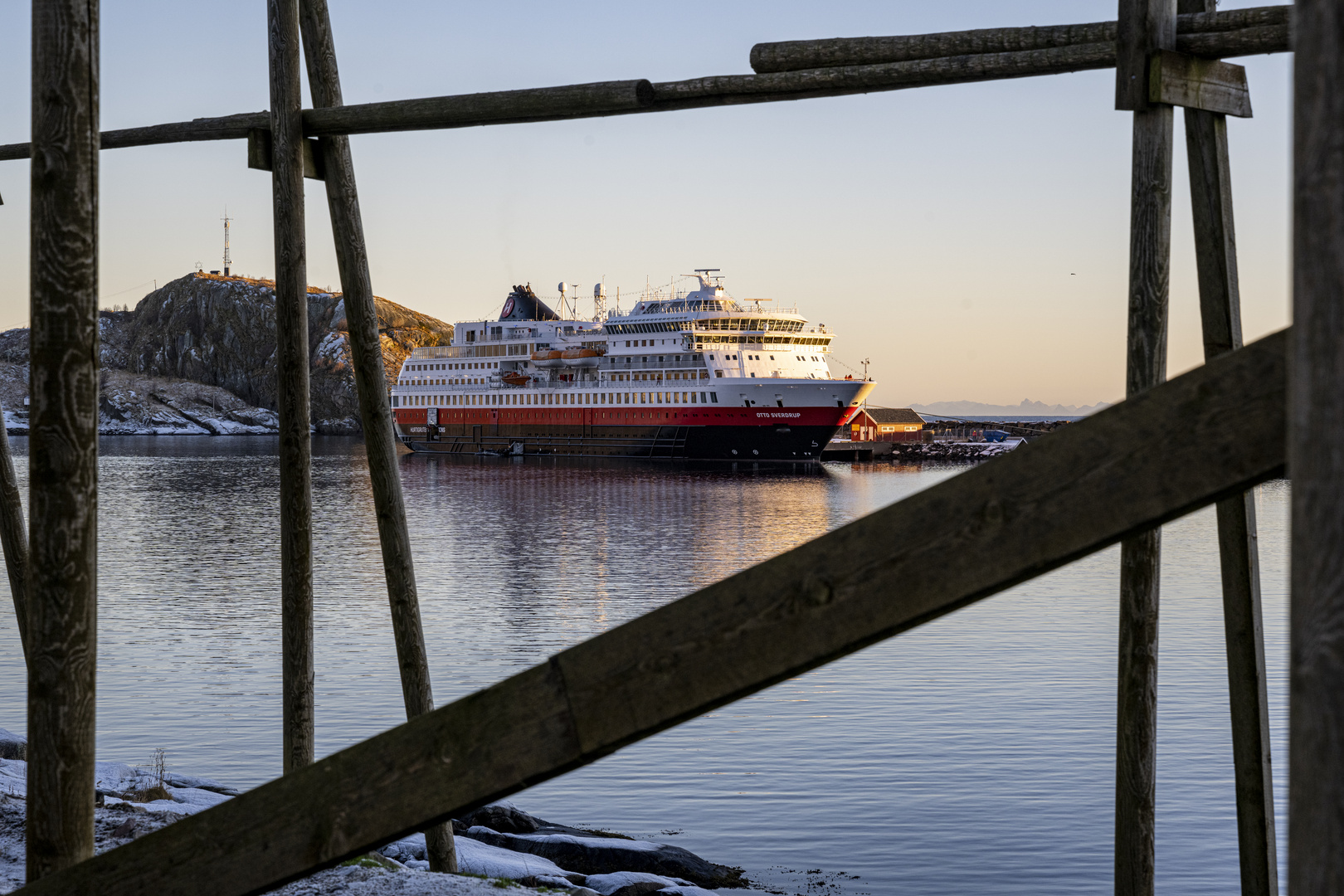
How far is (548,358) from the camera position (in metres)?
53.3

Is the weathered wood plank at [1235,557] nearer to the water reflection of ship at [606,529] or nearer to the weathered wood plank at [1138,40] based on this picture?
the weathered wood plank at [1138,40]

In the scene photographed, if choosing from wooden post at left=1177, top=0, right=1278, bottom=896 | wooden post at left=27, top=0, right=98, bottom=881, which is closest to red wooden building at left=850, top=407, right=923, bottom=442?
wooden post at left=1177, top=0, right=1278, bottom=896

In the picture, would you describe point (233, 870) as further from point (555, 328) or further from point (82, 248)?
point (555, 328)

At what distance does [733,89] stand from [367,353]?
148cm

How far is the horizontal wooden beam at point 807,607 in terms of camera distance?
1.23 metres

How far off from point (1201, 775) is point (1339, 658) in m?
6.89

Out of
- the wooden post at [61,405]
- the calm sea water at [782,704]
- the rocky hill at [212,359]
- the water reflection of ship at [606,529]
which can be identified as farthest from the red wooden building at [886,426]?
the wooden post at [61,405]

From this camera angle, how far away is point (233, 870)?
1738mm

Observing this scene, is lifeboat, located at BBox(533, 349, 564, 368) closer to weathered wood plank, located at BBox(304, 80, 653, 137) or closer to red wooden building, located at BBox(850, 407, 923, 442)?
red wooden building, located at BBox(850, 407, 923, 442)

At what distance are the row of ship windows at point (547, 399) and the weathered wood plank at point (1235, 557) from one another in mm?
44225

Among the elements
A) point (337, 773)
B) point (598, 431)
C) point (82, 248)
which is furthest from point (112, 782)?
point (598, 431)

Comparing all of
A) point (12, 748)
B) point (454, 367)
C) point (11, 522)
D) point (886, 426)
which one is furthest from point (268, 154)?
point (886, 426)

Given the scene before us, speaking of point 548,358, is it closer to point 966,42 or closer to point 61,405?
point 966,42

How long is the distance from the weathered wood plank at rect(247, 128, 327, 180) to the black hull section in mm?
43925
